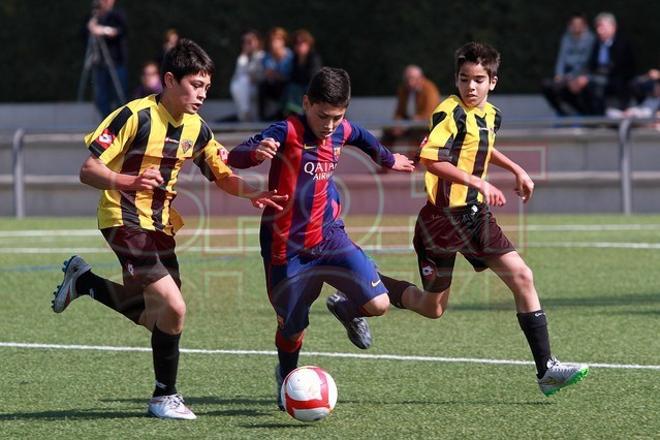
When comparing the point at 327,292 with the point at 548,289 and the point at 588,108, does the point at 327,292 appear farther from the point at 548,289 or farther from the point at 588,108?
the point at 588,108

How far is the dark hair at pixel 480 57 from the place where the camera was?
7.37m

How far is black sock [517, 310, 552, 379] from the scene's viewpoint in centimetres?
693

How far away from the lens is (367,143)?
7180mm

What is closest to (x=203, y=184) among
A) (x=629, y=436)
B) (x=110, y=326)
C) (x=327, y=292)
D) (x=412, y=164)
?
(x=327, y=292)

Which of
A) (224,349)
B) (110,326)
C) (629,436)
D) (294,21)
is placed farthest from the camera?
(294,21)

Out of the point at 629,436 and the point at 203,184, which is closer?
the point at 629,436

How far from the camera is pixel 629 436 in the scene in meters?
5.98

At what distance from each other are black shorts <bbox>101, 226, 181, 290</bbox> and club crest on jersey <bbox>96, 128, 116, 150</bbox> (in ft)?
1.37

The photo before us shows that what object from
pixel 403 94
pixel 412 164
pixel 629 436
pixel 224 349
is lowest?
pixel 403 94

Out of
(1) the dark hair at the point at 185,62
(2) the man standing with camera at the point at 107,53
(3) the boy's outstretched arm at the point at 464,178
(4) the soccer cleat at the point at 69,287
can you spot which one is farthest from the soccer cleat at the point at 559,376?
(2) the man standing with camera at the point at 107,53

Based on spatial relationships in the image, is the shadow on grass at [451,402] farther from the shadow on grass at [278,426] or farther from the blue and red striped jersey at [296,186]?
the blue and red striped jersey at [296,186]

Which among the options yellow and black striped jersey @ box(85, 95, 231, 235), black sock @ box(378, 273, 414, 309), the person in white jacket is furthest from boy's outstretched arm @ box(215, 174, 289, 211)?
the person in white jacket

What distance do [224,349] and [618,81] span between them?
11.1m

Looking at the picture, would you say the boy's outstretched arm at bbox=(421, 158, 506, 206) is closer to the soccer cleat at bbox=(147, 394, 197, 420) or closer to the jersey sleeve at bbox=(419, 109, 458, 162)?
the jersey sleeve at bbox=(419, 109, 458, 162)
